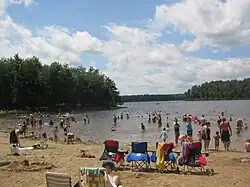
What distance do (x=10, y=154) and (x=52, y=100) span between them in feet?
262

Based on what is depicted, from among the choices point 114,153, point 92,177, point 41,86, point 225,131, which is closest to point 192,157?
point 114,153

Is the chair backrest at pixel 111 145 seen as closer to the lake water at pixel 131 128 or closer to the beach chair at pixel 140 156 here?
the beach chair at pixel 140 156

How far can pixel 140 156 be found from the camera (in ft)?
42.6

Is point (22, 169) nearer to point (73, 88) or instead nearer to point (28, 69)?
point (28, 69)

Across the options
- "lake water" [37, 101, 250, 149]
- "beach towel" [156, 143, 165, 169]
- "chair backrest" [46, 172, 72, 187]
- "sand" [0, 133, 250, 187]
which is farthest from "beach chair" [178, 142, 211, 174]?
"lake water" [37, 101, 250, 149]

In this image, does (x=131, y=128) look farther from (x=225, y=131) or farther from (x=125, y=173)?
(x=125, y=173)

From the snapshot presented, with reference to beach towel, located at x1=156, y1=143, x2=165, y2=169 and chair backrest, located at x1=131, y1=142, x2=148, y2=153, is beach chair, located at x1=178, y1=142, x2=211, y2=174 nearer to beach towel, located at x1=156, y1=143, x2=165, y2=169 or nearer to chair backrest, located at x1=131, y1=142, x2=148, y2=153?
beach towel, located at x1=156, y1=143, x2=165, y2=169

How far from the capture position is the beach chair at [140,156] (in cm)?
1295

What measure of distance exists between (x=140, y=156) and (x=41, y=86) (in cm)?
8076

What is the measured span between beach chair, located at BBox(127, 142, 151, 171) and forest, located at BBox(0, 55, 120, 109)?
75243 mm

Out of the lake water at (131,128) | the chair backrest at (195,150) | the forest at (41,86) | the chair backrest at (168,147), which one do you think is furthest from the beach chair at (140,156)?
the forest at (41,86)

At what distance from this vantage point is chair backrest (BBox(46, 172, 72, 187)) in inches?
305

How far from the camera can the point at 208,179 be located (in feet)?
38.0

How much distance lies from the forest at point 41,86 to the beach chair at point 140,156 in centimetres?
7524
